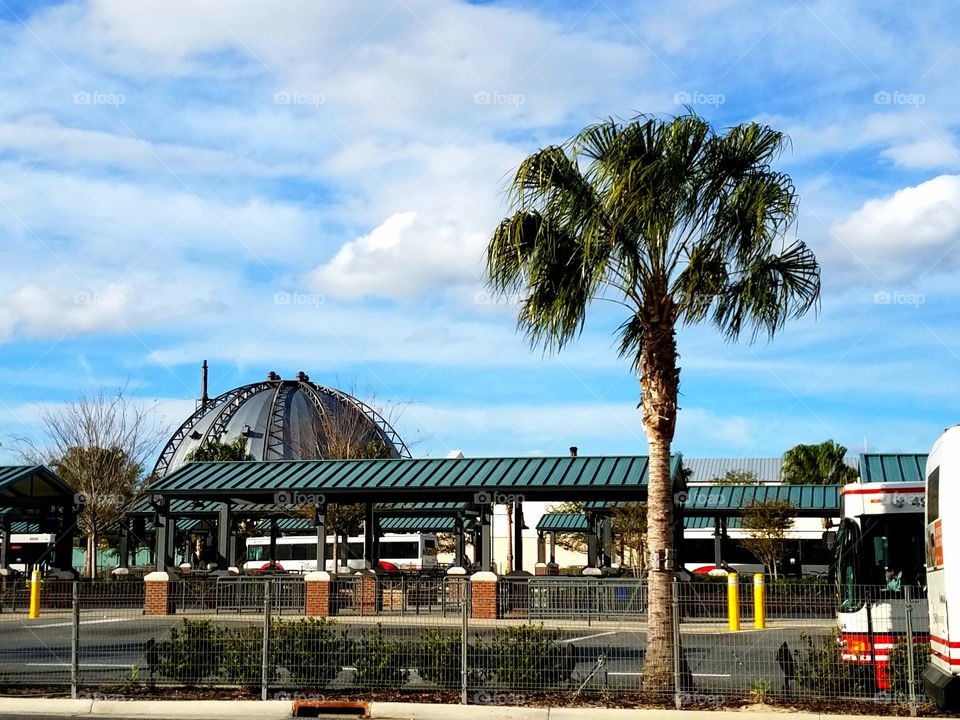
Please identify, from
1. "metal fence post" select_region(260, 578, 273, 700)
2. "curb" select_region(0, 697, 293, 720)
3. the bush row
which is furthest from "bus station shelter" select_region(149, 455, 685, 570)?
"curb" select_region(0, 697, 293, 720)

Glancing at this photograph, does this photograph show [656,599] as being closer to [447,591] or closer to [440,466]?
[447,591]

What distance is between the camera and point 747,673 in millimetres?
14461

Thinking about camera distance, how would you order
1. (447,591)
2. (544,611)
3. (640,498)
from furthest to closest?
(640,498) → (447,591) → (544,611)

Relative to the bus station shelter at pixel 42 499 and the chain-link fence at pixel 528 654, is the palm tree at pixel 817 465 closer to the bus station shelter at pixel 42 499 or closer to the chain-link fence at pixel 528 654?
the bus station shelter at pixel 42 499

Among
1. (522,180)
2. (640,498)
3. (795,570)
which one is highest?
(522,180)

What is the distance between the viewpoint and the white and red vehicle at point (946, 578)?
38.5 feet

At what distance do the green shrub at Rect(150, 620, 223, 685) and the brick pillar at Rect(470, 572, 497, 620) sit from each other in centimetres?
630

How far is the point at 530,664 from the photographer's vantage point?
47.8 feet

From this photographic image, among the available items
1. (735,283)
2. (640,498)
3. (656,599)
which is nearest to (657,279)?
(735,283)

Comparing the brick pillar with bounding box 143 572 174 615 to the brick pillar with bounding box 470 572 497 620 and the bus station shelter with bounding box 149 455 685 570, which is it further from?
the bus station shelter with bounding box 149 455 685 570

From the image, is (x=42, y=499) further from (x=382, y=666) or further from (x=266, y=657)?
(x=382, y=666)

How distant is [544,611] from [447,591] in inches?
126

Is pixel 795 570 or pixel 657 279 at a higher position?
pixel 657 279

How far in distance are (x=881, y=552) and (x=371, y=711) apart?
26.7 ft
